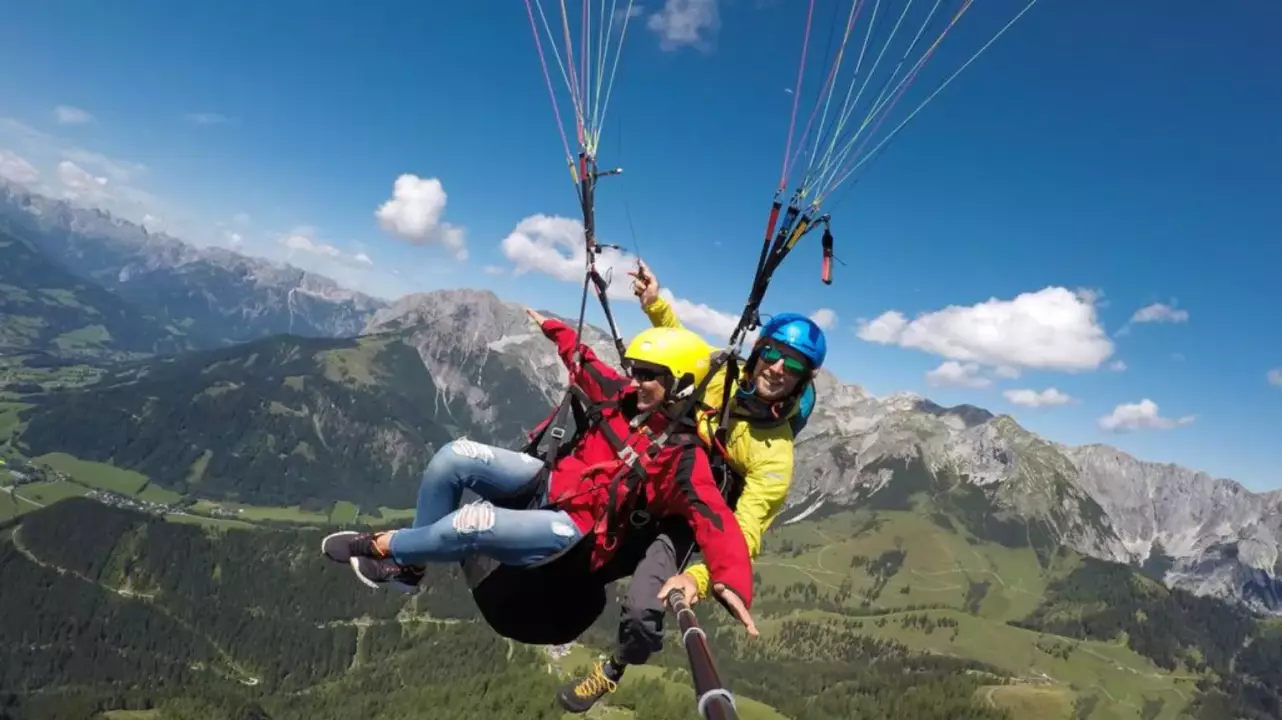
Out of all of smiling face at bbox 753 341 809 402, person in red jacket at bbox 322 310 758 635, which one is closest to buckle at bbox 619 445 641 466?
person in red jacket at bbox 322 310 758 635

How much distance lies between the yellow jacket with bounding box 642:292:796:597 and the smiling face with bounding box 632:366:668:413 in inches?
20.0

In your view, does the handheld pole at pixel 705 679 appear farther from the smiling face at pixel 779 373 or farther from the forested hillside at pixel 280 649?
the forested hillside at pixel 280 649

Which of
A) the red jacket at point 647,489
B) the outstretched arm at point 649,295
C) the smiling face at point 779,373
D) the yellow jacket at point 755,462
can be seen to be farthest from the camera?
the outstretched arm at point 649,295

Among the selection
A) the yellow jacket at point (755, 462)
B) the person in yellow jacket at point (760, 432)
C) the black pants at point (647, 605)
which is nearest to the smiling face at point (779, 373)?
the person in yellow jacket at point (760, 432)

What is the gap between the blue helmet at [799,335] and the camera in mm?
7898

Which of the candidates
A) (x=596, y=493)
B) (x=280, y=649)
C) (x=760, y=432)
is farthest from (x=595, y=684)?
(x=280, y=649)

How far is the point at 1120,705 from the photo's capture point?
156m

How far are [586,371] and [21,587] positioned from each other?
616 ft

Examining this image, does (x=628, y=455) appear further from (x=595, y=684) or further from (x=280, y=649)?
(x=280, y=649)

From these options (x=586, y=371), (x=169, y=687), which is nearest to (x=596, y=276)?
(x=586, y=371)

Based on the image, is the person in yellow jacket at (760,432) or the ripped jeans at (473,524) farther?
the person in yellow jacket at (760,432)

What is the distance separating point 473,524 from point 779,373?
3.70 meters

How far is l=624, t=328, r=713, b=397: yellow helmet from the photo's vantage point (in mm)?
7148

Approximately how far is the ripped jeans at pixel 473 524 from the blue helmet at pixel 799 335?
124 inches
